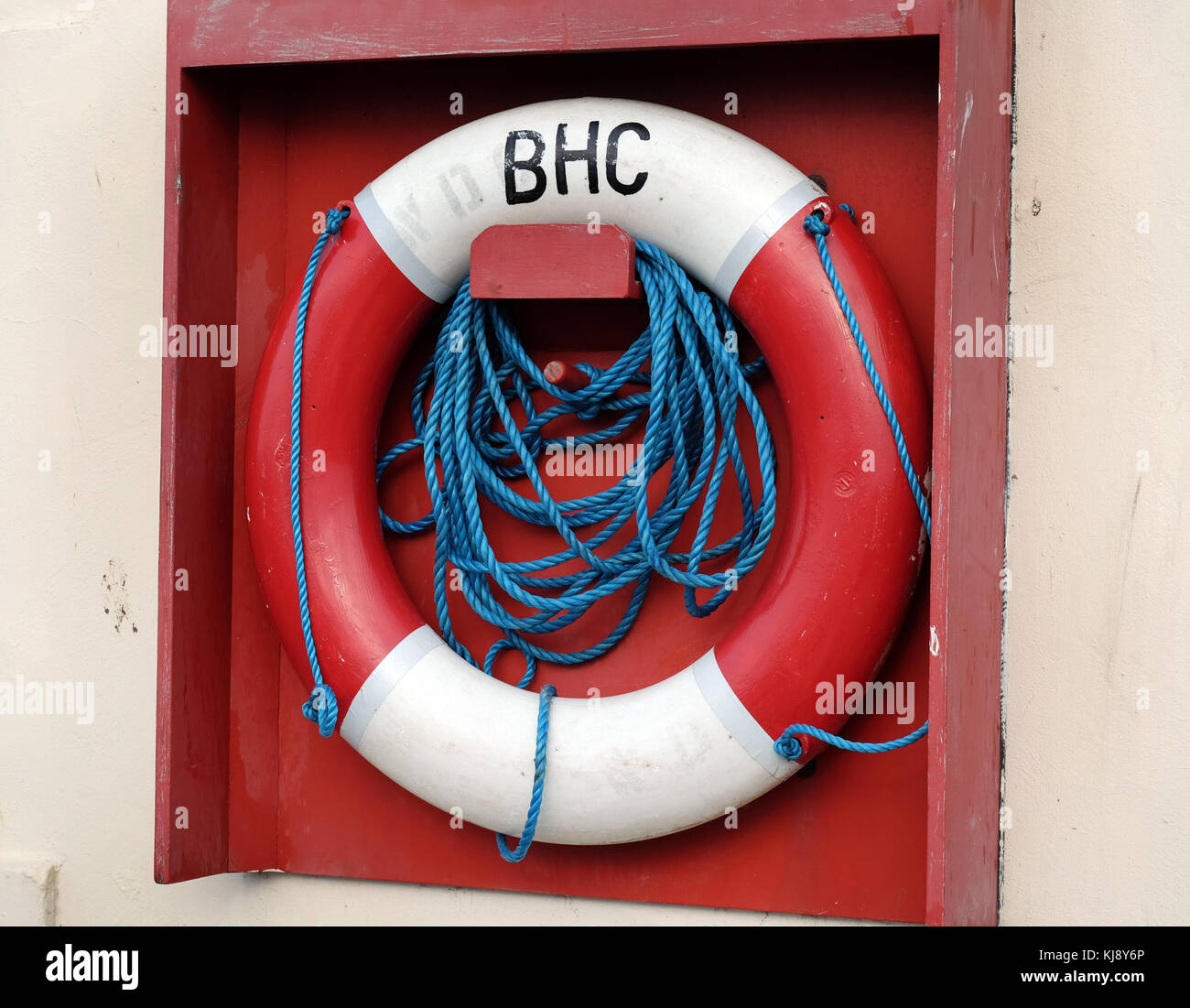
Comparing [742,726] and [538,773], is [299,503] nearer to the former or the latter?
[538,773]

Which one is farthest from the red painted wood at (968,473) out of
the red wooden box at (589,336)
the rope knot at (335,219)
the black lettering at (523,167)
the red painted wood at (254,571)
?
the red painted wood at (254,571)

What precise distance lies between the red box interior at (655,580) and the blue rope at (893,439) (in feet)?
A: 0.33

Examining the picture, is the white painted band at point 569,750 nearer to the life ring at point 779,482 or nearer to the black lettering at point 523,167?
the life ring at point 779,482

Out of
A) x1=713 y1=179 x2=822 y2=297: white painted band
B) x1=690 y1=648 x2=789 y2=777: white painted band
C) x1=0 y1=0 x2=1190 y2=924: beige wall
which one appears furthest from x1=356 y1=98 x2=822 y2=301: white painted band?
x1=690 y1=648 x2=789 y2=777: white painted band

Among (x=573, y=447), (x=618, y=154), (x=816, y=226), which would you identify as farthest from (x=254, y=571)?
(x=816, y=226)

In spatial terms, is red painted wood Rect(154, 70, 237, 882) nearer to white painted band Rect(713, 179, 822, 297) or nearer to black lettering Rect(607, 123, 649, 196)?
black lettering Rect(607, 123, 649, 196)

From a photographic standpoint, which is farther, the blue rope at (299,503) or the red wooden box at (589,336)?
the blue rope at (299,503)

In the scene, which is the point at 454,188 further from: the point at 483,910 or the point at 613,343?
the point at 483,910

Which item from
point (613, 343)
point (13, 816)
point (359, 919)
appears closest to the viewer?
point (613, 343)

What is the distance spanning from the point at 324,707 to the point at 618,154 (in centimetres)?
70

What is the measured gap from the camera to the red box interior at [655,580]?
1.53 m

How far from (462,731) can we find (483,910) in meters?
0.30
